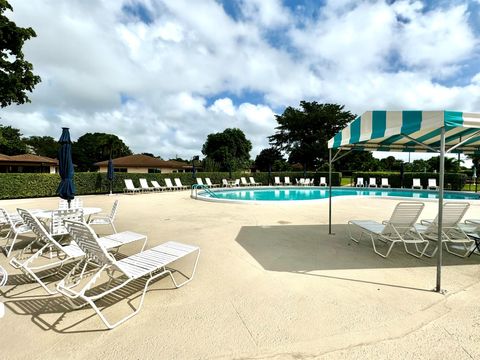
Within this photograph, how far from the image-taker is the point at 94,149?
5472 cm

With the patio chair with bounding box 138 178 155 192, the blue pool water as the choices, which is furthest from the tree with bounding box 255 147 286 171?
the patio chair with bounding box 138 178 155 192

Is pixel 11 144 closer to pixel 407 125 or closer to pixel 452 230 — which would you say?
pixel 407 125

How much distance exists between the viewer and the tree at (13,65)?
13797 mm

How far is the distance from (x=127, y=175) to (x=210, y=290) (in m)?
17.1

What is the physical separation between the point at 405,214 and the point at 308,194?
53.3 feet

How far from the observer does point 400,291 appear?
3.15m

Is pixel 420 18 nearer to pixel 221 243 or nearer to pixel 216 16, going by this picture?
pixel 216 16

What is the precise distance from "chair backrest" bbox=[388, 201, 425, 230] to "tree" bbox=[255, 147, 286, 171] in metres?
40.4

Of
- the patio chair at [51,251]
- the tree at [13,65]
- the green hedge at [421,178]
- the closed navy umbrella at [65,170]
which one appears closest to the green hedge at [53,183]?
the tree at [13,65]

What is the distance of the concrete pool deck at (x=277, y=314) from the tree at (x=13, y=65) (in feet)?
48.3

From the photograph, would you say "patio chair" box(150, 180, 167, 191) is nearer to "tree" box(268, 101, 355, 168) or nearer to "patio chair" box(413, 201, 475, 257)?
"patio chair" box(413, 201, 475, 257)

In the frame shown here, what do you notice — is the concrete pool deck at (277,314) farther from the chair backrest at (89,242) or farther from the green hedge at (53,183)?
the green hedge at (53,183)

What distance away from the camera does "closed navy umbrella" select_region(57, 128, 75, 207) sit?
593cm

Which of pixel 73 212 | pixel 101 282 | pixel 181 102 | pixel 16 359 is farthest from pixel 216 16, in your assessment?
pixel 181 102
